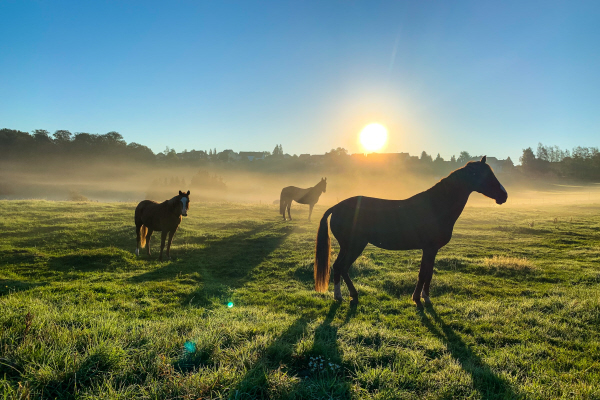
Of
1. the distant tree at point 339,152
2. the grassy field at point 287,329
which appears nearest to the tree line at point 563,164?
the distant tree at point 339,152

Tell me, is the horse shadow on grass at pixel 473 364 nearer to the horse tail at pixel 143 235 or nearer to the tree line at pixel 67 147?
the horse tail at pixel 143 235

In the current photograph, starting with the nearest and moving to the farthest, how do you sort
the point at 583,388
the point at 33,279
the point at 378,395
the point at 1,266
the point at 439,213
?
1. the point at 378,395
2. the point at 583,388
3. the point at 439,213
4. the point at 33,279
5. the point at 1,266

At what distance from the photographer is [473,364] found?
11.5 feet

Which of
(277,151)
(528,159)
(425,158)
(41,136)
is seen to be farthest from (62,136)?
(528,159)

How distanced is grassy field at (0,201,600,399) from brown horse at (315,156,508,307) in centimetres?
97

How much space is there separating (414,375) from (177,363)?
2.59 meters

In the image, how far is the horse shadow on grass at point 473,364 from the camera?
9.43 feet

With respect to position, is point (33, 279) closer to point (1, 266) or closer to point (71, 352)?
point (1, 266)

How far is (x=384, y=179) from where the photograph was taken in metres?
86.9

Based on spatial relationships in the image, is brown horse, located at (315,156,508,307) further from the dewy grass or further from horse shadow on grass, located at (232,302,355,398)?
the dewy grass

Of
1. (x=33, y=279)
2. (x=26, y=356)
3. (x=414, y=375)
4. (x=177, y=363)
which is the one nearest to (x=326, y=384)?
(x=414, y=375)

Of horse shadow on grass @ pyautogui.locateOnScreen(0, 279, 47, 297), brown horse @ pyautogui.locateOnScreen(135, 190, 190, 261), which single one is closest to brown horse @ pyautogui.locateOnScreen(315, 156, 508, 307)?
brown horse @ pyautogui.locateOnScreen(135, 190, 190, 261)

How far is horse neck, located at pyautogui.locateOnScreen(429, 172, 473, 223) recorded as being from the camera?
19.0ft

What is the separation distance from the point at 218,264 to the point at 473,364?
836 centimetres
